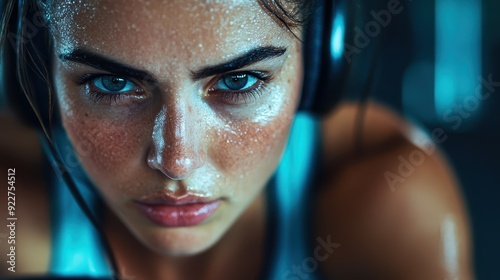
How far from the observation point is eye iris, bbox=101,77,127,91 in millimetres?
507

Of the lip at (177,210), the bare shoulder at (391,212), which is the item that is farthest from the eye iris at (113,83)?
the bare shoulder at (391,212)

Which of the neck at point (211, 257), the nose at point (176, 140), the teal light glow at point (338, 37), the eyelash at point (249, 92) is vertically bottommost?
the neck at point (211, 257)

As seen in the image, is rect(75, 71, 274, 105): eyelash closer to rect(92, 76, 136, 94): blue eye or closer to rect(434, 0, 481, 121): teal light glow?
→ rect(92, 76, 136, 94): blue eye

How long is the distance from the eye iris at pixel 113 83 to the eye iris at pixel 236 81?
83 millimetres

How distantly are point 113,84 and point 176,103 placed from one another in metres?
0.06

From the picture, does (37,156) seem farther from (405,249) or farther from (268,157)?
(405,249)

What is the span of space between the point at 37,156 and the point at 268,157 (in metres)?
0.24

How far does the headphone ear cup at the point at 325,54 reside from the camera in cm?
55

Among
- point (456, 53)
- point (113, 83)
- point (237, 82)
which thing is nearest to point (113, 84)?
point (113, 83)

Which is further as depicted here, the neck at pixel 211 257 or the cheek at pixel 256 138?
the neck at pixel 211 257

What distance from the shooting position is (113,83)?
0.51 metres

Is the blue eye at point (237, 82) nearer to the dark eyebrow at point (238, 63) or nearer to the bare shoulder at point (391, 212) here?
the dark eyebrow at point (238, 63)

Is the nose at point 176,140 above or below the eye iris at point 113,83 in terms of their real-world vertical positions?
below

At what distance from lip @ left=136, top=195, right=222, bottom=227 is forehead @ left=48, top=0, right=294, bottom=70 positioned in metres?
0.13
